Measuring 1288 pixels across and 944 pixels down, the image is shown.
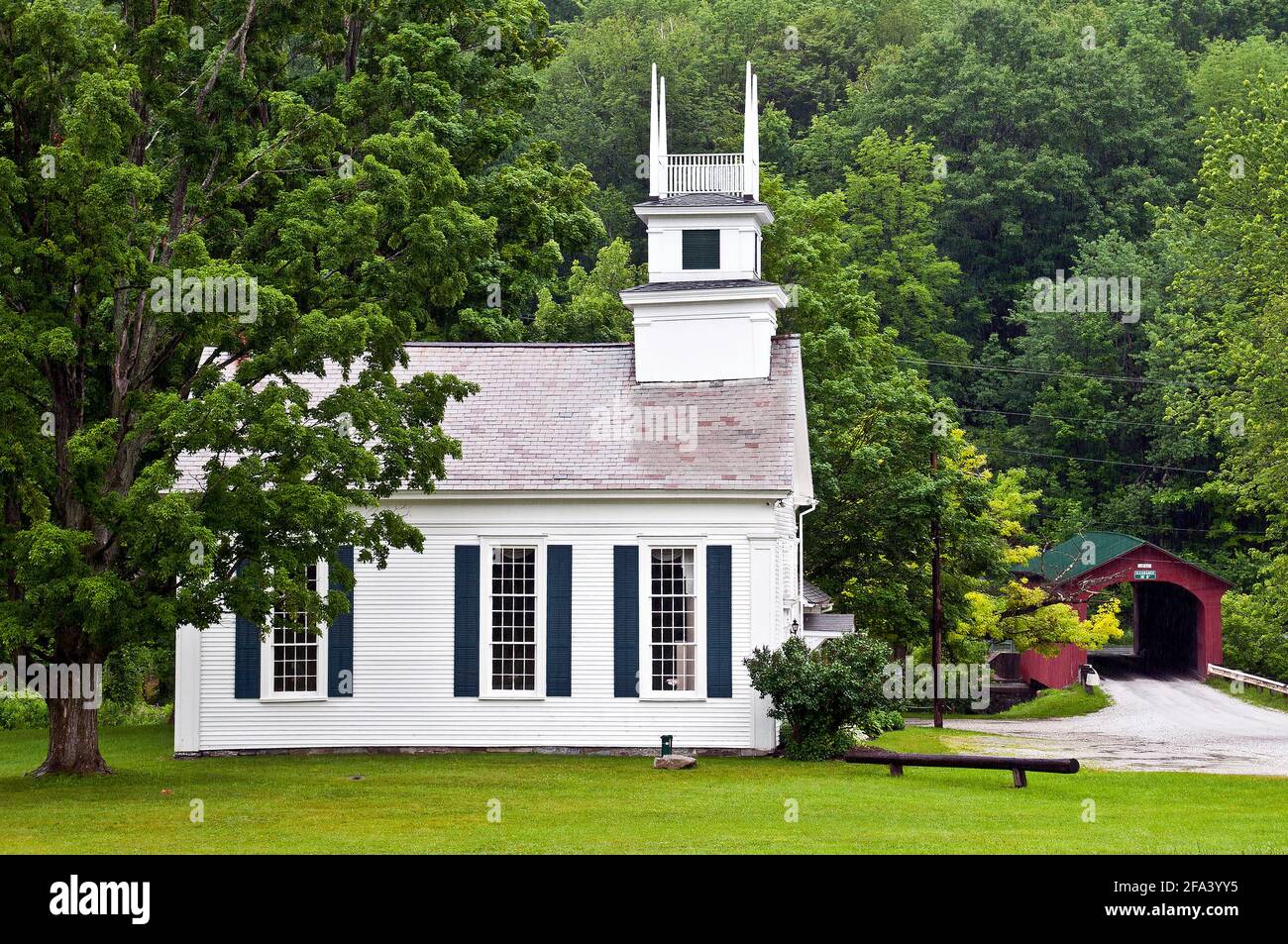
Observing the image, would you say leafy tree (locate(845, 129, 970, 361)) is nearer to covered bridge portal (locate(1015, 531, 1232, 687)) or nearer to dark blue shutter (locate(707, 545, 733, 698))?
covered bridge portal (locate(1015, 531, 1232, 687))

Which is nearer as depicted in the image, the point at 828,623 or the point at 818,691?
the point at 818,691

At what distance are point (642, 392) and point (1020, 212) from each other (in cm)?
5846

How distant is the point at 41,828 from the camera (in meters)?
20.9

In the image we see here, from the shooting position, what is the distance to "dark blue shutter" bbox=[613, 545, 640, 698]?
1204 inches

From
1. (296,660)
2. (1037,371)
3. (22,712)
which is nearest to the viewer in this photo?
(296,660)

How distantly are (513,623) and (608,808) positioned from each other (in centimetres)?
843

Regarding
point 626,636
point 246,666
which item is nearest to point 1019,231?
point 626,636

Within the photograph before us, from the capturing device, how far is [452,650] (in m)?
30.8

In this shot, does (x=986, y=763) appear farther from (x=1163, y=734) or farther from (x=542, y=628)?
(x=1163, y=734)

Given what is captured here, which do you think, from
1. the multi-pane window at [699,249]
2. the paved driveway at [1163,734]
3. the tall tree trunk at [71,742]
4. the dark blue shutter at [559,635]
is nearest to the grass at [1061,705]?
the paved driveway at [1163,734]

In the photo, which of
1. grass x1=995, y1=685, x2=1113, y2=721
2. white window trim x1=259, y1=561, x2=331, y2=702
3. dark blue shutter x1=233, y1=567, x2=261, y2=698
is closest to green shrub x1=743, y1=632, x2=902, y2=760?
white window trim x1=259, y1=561, x2=331, y2=702

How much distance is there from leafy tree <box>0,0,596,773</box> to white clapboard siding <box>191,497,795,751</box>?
3085 mm

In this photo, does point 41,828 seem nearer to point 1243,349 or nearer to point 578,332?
point 578,332

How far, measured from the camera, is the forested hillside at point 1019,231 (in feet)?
172
